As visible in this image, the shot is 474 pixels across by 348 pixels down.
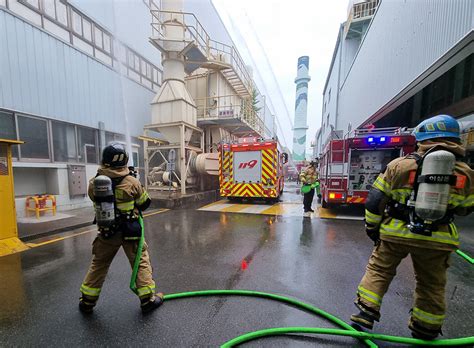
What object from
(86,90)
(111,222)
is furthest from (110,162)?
(86,90)

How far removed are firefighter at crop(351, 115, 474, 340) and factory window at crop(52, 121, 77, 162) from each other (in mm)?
9332

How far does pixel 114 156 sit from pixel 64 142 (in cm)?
754

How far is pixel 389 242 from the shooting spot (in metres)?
1.83

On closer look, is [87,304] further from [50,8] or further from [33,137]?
[50,8]

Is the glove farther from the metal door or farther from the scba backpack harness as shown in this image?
the metal door

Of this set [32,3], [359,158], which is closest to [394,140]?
[359,158]

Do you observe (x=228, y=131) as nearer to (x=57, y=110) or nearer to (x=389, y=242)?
(x=57, y=110)

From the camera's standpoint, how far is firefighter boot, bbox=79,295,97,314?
2.17 metres

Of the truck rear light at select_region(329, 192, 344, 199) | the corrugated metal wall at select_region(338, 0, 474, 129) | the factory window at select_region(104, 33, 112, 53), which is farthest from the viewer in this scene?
the factory window at select_region(104, 33, 112, 53)

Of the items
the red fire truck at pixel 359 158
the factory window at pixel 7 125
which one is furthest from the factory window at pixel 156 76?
the red fire truck at pixel 359 158

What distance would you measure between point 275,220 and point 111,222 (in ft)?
15.7

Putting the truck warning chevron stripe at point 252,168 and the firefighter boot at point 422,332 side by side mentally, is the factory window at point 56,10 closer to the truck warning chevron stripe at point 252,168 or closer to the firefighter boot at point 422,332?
the truck warning chevron stripe at point 252,168

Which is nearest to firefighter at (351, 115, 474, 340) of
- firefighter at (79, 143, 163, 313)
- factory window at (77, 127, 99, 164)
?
firefighter at (79, 143, 163, 313)

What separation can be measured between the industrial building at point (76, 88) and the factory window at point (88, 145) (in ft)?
0.12
